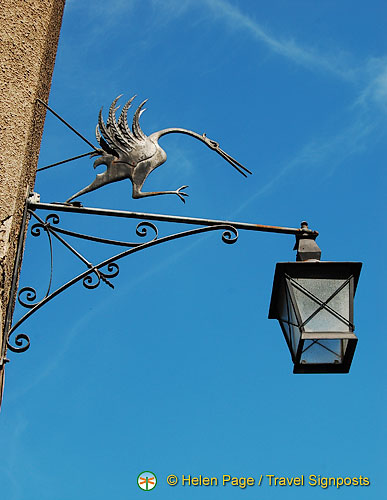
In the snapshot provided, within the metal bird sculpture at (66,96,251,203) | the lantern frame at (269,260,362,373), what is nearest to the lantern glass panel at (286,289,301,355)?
the lantern frame at (269,260,362,373)

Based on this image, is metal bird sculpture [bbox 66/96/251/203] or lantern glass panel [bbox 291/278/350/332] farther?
metal bird sculpture [bbox 66/96/251/203]

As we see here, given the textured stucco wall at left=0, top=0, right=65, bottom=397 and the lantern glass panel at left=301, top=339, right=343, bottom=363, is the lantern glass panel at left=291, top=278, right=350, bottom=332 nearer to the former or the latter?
the lantern glass panel at left=301, top=339, right=343, bottom=363

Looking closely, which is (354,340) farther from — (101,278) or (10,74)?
(10,74)

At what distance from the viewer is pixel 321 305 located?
379 cm

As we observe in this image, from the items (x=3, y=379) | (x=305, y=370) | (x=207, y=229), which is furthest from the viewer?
(x=207, y=229)

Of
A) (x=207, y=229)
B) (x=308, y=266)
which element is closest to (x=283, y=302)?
(x=308, y=266)

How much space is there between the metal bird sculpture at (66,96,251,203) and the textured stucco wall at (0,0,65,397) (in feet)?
1.27

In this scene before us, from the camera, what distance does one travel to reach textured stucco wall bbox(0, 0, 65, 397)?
3.52 metres

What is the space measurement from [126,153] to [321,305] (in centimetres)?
145

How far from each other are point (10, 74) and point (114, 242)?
3.51 feet

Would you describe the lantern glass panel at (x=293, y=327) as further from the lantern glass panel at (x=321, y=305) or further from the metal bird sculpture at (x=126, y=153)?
the metal bird sculpture at (x=126, y=153)

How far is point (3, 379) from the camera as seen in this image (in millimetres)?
3477

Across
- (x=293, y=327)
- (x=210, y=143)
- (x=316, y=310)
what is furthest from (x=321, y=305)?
(x=210, y=143)

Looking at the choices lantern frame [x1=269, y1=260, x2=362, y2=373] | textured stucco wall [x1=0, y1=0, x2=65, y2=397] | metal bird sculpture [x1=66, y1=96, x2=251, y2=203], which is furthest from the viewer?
metal bird sculpture [x1=66, y1=96, x2=251, y2=203]
